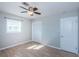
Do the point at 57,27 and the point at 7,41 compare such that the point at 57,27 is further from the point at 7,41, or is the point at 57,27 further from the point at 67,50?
the point at 7,41

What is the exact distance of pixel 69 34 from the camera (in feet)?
11.0

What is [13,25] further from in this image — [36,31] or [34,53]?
[34,53]

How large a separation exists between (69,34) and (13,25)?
305 cm

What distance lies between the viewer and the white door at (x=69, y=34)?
3.15 meters

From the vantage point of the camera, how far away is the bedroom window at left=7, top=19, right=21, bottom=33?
3.88 metres

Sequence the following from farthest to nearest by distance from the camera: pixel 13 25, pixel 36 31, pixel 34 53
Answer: pixel 36 31 < pixel 13 25 < pixel 34 53

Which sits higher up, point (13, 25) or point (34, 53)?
point (13, 25)

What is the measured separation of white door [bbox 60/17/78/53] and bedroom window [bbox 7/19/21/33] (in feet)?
8.39

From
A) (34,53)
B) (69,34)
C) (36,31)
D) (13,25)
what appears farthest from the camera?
(36,31)

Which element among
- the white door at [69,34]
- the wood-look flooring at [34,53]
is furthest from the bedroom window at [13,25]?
the white door at [69,34]

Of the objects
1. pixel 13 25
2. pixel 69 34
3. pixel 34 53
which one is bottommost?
pixel 34 53

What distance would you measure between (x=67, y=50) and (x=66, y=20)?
138 cm

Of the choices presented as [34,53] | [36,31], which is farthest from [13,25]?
[34,53]

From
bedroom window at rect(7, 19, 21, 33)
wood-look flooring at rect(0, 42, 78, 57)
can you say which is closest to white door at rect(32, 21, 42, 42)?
bedroom window at rect(7, 19, 21, 33)
